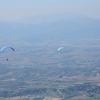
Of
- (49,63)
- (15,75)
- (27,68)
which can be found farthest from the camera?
(49,63)

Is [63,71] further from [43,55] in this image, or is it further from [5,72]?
[43,55]

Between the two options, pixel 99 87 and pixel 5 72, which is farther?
pixel 5 72

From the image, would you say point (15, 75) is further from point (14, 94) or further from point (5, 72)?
point (14, 94)

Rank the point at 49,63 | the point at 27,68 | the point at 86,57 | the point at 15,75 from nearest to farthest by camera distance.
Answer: the point at 15,75 < the point at 27,68 < the point at 49,63 < the point at 86,57

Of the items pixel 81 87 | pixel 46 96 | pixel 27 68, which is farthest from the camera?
pixel 27 68

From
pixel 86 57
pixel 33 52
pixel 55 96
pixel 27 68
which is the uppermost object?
pixel 33 52

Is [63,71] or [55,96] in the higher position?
[63,71]

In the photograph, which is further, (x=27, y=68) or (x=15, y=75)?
(x=27, y=68)

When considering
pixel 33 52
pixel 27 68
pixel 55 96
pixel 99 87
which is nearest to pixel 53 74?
pixel 27 68

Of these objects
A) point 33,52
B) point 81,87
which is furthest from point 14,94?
point 33,52
